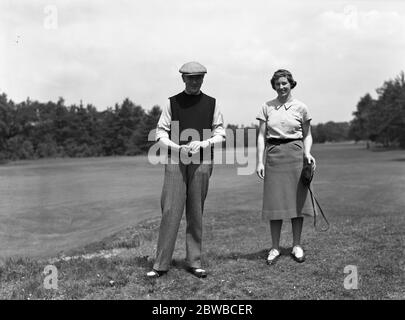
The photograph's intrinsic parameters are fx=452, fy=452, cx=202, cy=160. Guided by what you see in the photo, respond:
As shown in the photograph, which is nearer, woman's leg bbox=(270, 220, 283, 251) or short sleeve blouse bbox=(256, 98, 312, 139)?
short sleeve blouse bbox=(256, 98, 312, 139)

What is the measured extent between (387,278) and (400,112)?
212ft

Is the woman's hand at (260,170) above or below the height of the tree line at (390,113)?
below

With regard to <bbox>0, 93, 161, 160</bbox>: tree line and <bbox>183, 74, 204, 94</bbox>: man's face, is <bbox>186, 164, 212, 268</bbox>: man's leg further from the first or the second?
<bbox>0, 93, 161, 160</bbox>: tree line

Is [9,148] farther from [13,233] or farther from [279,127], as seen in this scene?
[279,127]

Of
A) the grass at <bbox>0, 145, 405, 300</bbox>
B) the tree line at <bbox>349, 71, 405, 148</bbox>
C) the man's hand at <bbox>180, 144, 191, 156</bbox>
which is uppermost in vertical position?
the tree line at <bbox>349, 71, 405, 148</bbox>

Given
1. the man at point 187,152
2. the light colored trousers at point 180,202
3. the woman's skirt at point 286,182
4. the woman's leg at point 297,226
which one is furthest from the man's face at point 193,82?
the woman's leg at point 297,226

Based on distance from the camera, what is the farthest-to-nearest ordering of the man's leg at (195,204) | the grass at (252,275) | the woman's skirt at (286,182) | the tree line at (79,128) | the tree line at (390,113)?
the tree line at (79,128), the tree line at (390,113), the woman's skirt at (286,182), the man's leg at (195,204), the grass at (252,275)

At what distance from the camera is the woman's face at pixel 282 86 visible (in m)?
5.48

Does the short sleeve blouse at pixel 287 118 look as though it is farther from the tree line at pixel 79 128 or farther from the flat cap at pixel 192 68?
the tree line at pixel 79 128

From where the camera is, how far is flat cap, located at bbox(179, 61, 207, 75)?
16.3 ft

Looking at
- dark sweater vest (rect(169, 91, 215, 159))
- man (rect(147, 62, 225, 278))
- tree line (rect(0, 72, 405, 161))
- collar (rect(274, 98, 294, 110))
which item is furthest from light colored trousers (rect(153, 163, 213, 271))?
tree line (rect(0, 72, 405, 161))

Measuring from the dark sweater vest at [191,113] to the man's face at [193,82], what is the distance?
80 millimetres
